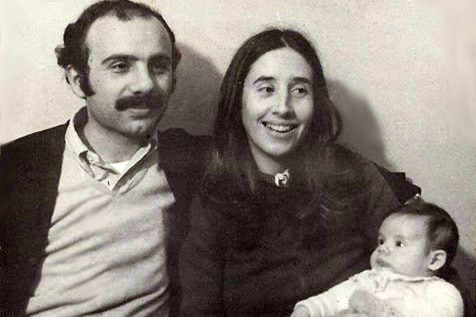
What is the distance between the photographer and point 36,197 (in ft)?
4.56

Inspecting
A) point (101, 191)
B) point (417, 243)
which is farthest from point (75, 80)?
point (417, 243)

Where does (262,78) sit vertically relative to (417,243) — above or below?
above

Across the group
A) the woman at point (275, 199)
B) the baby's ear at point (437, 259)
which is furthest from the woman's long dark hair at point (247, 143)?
the baby's ear at point (437, 259)

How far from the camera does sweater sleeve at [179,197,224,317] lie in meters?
1.38

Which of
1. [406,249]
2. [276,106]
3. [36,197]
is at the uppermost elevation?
[276,106]

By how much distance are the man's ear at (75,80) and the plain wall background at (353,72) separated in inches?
0.8

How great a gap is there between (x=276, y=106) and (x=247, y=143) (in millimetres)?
99

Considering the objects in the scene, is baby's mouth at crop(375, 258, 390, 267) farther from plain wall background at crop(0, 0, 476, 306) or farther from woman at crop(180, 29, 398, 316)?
plain wall background at crop(0, 0, 476, 306)

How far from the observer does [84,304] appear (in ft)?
4.49

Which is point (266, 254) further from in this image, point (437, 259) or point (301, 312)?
point (437, 259)

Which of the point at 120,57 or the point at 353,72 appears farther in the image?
the point at 353,72

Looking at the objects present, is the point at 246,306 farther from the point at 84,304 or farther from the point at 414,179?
the point at 414,179

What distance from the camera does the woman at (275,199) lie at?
140 centimetres

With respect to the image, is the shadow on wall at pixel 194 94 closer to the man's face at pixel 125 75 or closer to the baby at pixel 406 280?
the man's face at pixel 125 75
